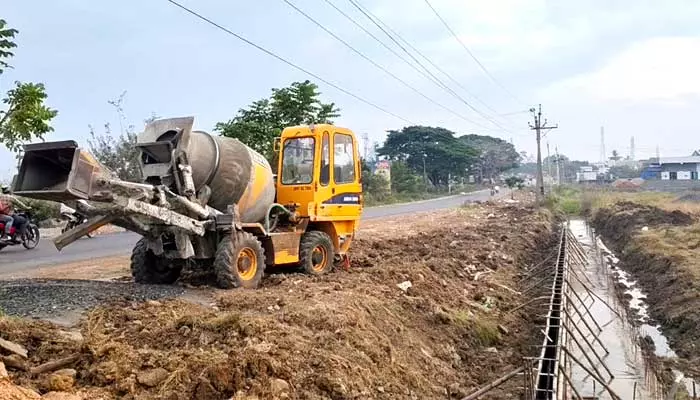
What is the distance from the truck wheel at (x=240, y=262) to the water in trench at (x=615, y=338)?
4.85 m

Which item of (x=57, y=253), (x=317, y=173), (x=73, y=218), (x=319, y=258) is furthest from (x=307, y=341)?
(x=57, y=253)

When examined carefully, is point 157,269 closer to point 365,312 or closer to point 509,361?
point 365,312

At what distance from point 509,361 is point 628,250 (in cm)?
1481

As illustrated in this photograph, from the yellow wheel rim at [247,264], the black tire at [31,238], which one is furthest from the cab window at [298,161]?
the black tire at [31,238]

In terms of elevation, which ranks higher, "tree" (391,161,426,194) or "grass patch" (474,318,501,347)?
"tree" (391,161,426,194)

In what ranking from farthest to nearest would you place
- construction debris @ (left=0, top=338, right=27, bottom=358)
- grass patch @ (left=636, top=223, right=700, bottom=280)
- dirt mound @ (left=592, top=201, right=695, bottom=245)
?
dirt mound @ (left=592, top=201, right=695, bottom=245)
grass patch @ (left=636, top=223, right=700, bottom=280)
construction debris @ (left=0, top=338, right=27, bottom=358)

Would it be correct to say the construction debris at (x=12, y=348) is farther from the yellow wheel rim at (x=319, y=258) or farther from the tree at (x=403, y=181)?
the tree at (x=403, y=181)

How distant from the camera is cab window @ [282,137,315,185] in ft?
36.2

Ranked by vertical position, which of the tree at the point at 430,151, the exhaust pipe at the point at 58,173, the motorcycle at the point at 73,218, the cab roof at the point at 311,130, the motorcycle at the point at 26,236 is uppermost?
the tree at the point at 430,151

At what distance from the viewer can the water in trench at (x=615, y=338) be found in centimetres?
953

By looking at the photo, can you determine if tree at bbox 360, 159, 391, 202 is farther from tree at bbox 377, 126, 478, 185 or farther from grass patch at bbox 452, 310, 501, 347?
grass patch at bbox 452, 310, 501, 347

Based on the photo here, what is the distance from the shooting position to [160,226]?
28.1ft

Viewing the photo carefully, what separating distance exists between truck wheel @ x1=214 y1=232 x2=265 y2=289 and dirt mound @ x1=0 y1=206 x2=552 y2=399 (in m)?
0.35

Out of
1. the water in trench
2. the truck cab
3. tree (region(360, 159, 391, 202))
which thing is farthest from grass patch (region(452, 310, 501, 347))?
tree (region(360, 159, 391, 202))
